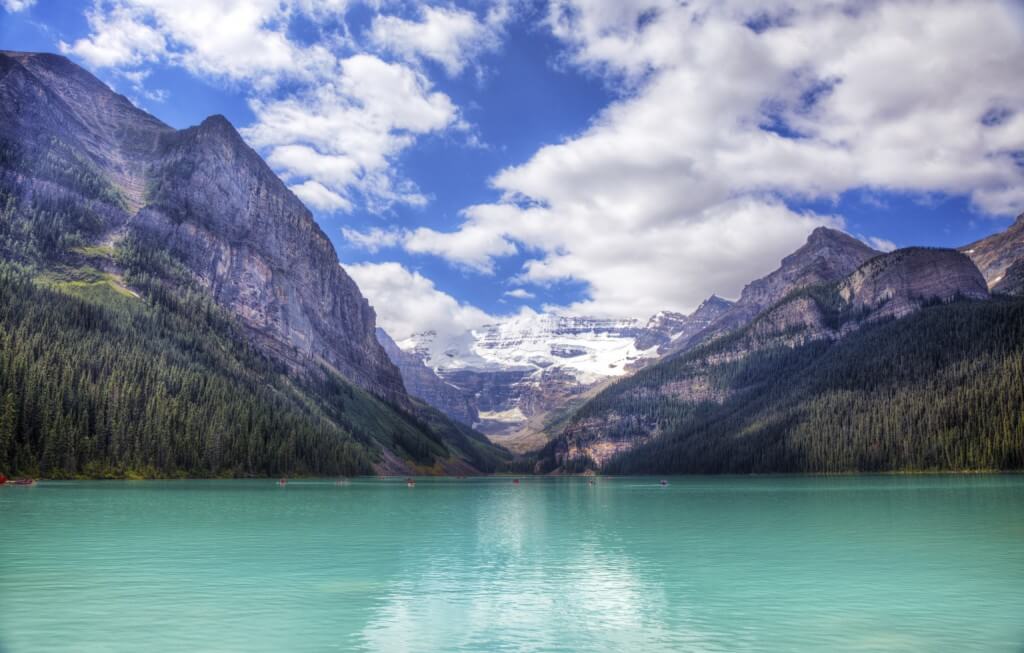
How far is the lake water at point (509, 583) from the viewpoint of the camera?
96.8 ft

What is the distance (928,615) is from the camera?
33.3 metres

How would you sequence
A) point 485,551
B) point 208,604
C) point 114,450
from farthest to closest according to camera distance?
point 114,450
point 485,551
point 208,604

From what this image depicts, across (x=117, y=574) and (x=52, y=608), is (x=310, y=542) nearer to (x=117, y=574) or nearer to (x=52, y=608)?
(x=117, y=574)

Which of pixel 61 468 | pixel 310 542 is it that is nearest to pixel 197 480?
pixel 61 468

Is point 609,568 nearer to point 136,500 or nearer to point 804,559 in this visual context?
point 804,559

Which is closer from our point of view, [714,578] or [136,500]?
[714,578]

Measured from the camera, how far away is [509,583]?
43125 mm

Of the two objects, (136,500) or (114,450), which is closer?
(136,500)

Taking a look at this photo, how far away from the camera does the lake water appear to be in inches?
1161

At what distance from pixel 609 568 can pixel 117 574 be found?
95.2ft

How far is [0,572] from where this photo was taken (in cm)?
4269

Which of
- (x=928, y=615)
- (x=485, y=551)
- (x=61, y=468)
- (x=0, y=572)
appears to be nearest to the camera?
(x=928, y=615)

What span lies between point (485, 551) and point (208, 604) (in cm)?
2583

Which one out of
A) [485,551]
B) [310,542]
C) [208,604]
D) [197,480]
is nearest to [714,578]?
[485,551]
